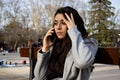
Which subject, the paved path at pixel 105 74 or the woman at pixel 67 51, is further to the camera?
the paved path at pixel 105 74

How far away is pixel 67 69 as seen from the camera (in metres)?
2.90

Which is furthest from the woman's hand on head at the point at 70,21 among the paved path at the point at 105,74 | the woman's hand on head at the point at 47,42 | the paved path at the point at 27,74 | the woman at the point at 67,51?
the paved path at the point at 105,74

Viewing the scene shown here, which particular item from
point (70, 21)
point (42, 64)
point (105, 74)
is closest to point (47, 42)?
point (42, 64)

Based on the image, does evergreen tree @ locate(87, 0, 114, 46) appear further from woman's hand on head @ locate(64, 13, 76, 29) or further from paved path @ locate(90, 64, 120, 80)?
woman's hand on head @ locate(64, 13, 76, 29)

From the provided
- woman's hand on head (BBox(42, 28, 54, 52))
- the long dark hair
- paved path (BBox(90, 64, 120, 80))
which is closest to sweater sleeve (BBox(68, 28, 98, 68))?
the long dark hair

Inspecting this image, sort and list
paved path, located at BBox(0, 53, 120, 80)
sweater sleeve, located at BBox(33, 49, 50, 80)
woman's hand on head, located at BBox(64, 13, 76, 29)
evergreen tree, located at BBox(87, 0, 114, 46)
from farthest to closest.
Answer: evergreen tree, located at BBox(87, 0, 114, 46) → paved path, located at BBox(0, 53, 120, 80) → sweater sleeve, located at BBox(33, 49, 50, 80) → woman's hand on head, located at BBox(64, 13, 76, 29)

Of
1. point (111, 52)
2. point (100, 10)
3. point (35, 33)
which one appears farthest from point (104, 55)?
point (35, 33)

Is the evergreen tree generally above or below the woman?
below

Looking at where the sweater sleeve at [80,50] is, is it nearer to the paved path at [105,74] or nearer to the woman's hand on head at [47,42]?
the woman's hand on head at [47,42]

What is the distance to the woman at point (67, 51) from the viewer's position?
278 cm

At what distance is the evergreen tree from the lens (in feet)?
147

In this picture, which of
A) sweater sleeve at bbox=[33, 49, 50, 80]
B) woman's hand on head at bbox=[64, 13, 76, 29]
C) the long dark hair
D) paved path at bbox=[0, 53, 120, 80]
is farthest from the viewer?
paved path at bbox=[0, 53, 120, 80]

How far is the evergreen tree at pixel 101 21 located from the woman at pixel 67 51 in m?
41.3

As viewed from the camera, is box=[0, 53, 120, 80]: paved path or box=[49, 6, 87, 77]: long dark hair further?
box=[0, 53, 120, 80]: paved path
